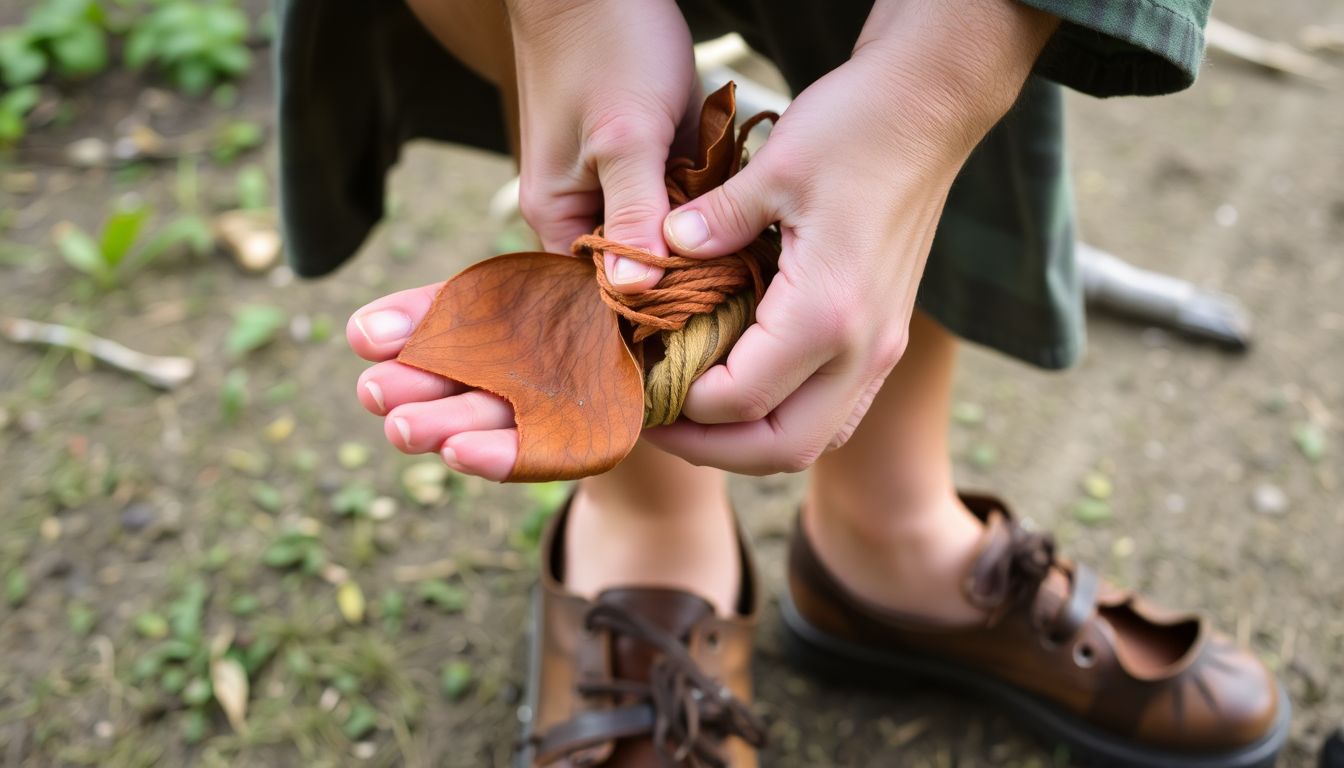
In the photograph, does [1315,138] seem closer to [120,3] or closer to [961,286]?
[961,286]

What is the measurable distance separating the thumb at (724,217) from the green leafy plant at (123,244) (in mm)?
1596

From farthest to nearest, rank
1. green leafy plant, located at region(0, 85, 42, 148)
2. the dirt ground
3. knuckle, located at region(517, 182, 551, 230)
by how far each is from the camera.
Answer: green leafy plant, located at region(0, 85, 42, 148) → the dirt ground → knuckle, located at region(517, 182, 551, 230)

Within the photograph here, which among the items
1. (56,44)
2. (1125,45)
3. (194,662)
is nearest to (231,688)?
(194,662)

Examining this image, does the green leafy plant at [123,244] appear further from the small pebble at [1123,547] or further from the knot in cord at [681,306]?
the small pebble at [1123,547]

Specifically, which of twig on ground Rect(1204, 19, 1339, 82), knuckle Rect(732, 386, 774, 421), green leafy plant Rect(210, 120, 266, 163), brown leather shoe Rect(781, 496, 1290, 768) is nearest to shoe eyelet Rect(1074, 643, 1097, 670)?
brown leather shoe Rect(781, 496, 1290, 768)

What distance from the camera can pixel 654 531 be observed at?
1.21 m

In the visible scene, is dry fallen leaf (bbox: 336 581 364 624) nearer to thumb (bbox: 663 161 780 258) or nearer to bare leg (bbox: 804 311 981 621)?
bare leg (bbox: 804 311 981 621)

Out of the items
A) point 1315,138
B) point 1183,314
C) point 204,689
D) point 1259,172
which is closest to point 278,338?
point 204,689

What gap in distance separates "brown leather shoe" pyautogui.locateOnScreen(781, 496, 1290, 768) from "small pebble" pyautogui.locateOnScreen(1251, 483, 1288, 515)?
44 centimetres

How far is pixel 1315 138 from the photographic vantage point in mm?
2477

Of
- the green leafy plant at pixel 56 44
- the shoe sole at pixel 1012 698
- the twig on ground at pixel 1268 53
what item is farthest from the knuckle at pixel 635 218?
the twig on ground at pixel 1268 53

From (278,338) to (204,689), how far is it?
0.74 m

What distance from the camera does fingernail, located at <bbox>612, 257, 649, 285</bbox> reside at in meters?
0.73

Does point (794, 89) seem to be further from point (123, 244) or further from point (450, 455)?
point (123, 244)
